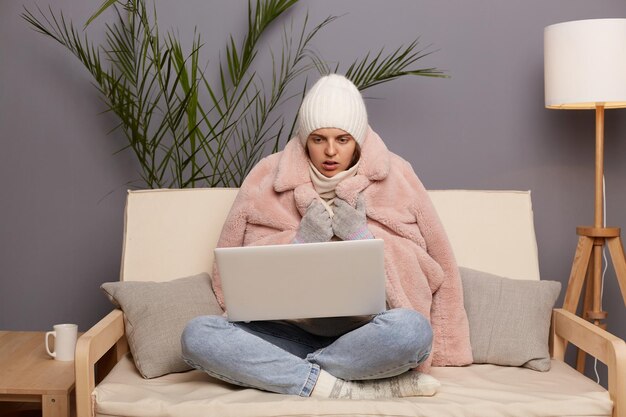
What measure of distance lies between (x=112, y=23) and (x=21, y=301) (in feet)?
3.99

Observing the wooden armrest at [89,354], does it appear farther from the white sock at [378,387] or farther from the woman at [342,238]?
the white sock at [378,387]

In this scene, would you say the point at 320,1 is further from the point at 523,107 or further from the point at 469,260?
the point at 469,260

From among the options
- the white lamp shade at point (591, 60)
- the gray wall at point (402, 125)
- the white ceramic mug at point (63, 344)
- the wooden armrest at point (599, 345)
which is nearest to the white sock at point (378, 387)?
the wooden armrest at point (599, 345)

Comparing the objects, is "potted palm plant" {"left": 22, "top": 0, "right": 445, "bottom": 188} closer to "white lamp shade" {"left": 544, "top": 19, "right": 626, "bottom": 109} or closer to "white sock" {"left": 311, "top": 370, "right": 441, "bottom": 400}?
"white lamp shade" {"left": 544, "top": 19, "right": 626, "bottom": 109}

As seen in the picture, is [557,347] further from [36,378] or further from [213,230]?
[36,378]

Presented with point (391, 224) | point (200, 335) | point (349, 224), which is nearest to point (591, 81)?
point (391, 224)

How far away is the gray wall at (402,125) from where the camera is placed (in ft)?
11.0

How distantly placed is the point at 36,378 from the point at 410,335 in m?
1.09

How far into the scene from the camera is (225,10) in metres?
3.36

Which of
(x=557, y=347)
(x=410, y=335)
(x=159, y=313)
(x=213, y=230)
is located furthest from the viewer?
(x=213, y=230)

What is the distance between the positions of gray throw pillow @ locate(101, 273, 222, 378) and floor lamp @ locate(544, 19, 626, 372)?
130cm

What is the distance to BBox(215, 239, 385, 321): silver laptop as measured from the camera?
1906 mm

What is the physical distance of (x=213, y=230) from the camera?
105 inches

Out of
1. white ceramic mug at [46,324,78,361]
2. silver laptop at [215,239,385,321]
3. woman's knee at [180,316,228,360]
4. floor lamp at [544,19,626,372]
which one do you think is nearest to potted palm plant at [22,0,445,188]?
floor lamp at [544,19,626,372]
